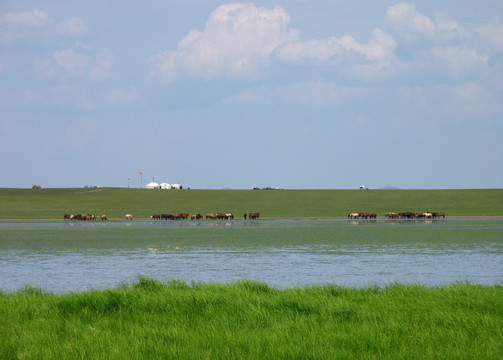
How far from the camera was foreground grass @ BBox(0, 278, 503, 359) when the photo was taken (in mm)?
11766

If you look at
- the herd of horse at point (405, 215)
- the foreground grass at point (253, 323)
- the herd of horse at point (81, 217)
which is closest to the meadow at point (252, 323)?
the foreground grass at point (253, 323)

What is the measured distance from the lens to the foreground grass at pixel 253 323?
1177cm

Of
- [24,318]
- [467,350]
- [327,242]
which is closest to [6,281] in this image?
[24,318]

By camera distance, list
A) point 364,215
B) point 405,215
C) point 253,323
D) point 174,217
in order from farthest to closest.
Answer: point 405,215 < point 174,217 < point 364,215 < point 253,323

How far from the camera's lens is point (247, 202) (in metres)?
129

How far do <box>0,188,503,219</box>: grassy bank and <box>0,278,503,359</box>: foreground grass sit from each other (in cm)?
8762

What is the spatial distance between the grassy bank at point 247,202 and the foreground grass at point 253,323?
87.6 meters

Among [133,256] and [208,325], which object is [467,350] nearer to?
[208,325]

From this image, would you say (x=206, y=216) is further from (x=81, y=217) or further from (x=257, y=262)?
(x=257, y=262)

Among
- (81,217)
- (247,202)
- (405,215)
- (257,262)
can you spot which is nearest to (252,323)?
(257,262)

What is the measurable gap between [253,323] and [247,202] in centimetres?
11441

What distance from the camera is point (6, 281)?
24656mm

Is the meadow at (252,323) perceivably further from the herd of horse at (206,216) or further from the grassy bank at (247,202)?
the grassy bank at (247,202)

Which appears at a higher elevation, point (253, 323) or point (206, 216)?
point (206, 216)
